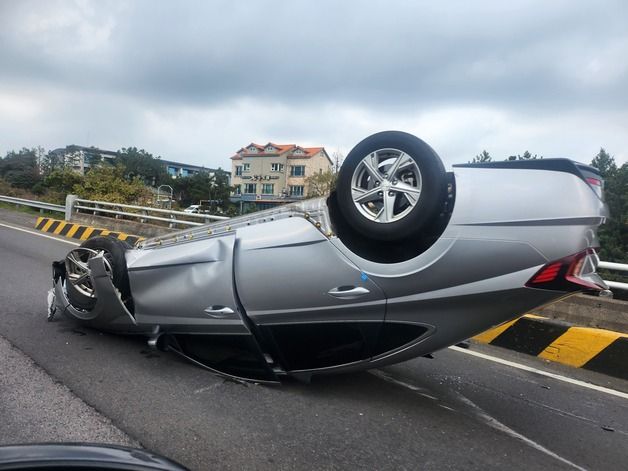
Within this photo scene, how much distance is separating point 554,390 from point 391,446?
193 cm

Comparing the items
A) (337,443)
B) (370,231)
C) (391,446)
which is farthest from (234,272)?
(391,446)

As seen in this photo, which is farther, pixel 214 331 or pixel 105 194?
pixel 105 194

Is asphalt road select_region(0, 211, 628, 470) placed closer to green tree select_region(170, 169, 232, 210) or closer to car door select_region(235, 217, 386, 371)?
car door select_region(235, 217, 386, 371)

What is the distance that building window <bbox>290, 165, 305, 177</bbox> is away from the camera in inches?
2699

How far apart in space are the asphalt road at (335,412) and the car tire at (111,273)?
0.36 meters

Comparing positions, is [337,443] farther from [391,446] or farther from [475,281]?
[475,281]

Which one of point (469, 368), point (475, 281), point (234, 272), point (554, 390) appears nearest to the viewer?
point (475, 281)

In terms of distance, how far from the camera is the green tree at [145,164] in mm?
80781

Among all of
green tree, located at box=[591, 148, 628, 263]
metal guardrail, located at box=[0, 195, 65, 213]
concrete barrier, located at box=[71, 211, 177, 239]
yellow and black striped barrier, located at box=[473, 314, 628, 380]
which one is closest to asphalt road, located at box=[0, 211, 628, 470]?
yellow and black striped barrier, located at box=[473, 314, 628, 380]

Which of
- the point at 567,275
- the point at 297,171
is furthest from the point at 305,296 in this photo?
the point at 297,171

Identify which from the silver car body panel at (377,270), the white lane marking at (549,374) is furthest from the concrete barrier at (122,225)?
the white lane marking at (549,374)

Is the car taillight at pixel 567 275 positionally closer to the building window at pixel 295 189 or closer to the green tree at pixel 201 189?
the building window at pixel 295 189

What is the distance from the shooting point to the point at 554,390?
377cm

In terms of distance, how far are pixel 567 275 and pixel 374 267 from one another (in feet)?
3.50
